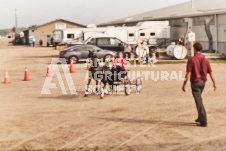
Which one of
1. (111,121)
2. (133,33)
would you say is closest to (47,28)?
(133,33)

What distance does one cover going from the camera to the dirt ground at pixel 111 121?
8.85 m

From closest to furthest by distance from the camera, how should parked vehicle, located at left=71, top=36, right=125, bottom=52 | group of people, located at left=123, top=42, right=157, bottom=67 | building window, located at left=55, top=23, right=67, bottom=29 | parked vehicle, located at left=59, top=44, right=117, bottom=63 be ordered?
group of people, located at left=123, top=42, right=157, bottom=67 → parked vehicle, located at left=59, top=44, right=117, bottom=63 → parked vehicle, located at left=71, top=36, right=125, bottom=52 → building window, located at left=55, top=23, right=67, bottom=29

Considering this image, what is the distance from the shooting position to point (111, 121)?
11.2m

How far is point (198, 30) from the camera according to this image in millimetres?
41469

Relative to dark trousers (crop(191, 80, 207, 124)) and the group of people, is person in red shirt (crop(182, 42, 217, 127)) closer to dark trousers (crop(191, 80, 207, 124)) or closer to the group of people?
dark trousers (crop(191, 80, 207, 124))

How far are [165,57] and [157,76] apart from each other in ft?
48.2

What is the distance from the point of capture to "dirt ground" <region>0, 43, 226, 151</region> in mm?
8852

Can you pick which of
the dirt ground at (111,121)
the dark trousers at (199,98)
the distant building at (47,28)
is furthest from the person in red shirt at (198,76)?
the distant building at (47,28)

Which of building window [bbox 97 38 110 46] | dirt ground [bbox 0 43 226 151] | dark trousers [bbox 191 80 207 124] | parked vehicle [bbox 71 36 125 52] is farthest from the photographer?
building window [bbox 97 38 110 46]

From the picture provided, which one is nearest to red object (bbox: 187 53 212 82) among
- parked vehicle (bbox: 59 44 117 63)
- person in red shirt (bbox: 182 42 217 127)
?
person in red shirt (bbox: 182 42 217 127)

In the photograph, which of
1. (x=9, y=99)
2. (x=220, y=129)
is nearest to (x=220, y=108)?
(x=220, y=129)

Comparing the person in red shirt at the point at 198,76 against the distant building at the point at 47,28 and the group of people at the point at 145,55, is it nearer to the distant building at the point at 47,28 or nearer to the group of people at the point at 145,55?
the group of people at the point at 145,55

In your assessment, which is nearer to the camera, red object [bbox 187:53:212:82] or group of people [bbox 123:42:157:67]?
red object [bbox 187:53:212:82]

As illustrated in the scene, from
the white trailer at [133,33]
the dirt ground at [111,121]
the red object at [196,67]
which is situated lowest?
the dirt ground at [111,121]
